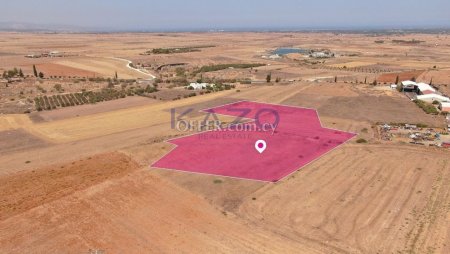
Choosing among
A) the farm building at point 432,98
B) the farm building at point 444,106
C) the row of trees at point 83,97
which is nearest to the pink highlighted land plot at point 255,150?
the farm building at point 444,106

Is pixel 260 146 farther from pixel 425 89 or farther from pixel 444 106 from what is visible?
pixel 425 89

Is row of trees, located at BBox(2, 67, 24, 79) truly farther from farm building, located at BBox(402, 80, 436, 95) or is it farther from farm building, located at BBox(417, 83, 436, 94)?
farm building, located at BBox(417, 83, 436, 94)

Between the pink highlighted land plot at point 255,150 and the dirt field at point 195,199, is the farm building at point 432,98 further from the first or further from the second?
the pink highlighted land plot at point 255,150

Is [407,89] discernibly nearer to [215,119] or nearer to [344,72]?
[344,72]

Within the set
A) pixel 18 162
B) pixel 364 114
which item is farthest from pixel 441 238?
pixel 18 162

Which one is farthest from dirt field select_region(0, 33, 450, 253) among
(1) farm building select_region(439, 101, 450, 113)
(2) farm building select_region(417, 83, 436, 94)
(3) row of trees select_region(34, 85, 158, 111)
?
(2) farm building select_region(417, 83, 436, 94)

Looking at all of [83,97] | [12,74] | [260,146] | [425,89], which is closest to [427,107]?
[425,89]

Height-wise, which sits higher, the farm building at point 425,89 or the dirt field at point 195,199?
the farm building at point 425,89
